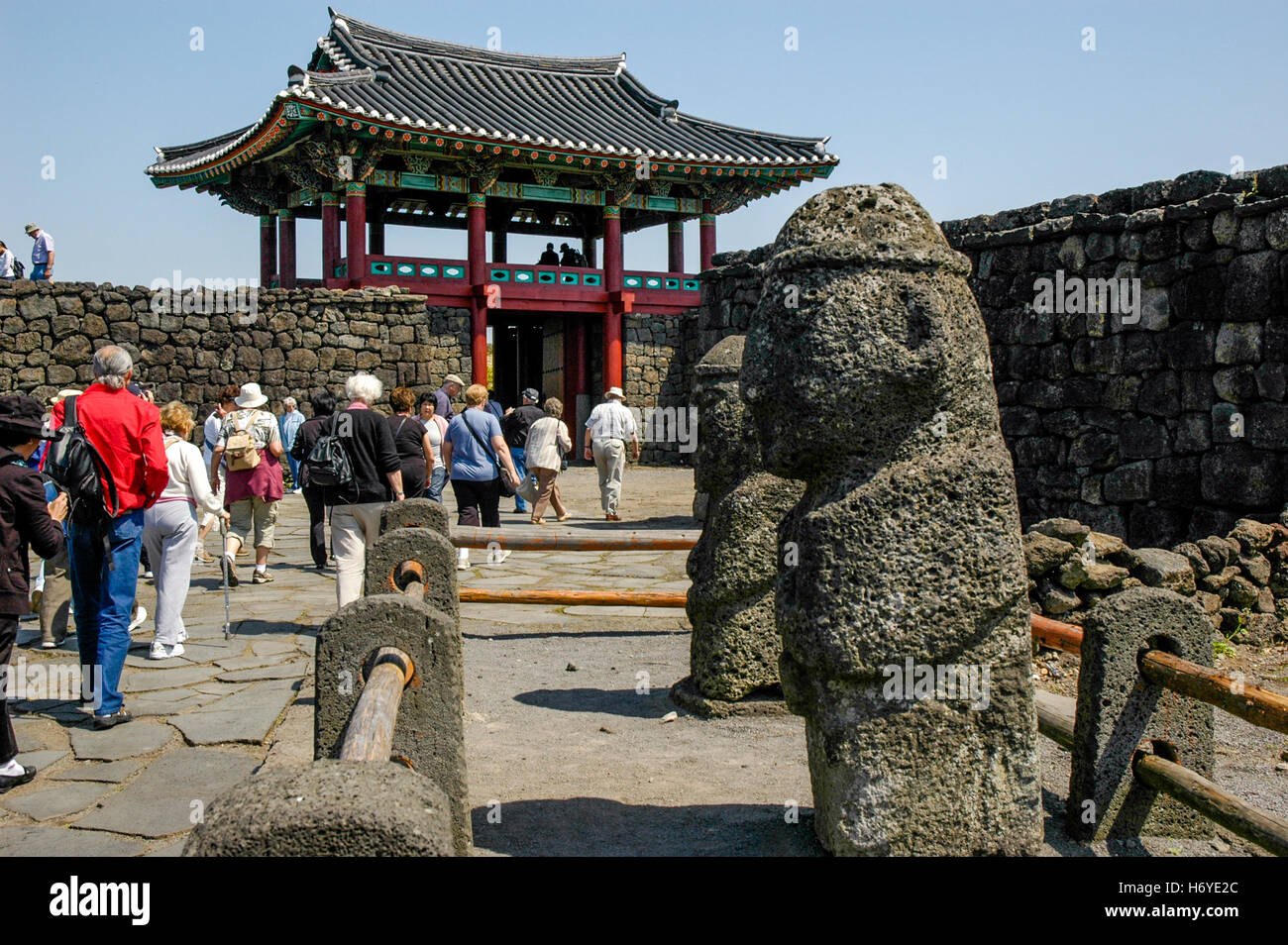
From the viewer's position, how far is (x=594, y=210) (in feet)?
75.1

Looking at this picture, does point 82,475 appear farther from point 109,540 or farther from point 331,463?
point 331,463

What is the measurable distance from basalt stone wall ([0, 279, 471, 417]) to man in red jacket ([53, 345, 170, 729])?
465 inches

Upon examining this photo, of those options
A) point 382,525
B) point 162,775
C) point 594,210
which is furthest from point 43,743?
point 594,210

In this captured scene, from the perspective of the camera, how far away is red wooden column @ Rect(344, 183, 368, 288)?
1823 centimetres

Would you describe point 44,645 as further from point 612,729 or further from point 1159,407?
point 1159,407

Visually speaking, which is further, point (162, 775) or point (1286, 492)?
point (1286, 492)

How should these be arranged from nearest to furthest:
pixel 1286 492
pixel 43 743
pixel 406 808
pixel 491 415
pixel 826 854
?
1. pixel 406 808
2. pixel 826 854
3. pixel 43 743
4. pixel 1286 492
5. pixel 491 415

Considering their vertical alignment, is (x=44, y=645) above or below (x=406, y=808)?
below

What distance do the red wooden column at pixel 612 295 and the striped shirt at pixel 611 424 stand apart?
8880mm

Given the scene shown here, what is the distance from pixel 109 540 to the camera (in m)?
4.96

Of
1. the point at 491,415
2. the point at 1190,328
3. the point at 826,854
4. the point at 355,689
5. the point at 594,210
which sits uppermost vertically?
the point at 594,210

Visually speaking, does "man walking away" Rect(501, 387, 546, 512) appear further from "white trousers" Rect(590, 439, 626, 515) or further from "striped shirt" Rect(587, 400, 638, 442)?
"white trousers" Rect(590, 439, 626, 515)

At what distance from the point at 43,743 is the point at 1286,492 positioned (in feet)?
25.0

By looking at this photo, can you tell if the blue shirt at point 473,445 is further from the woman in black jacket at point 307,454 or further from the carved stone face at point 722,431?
the carved stone face at point 722,431
